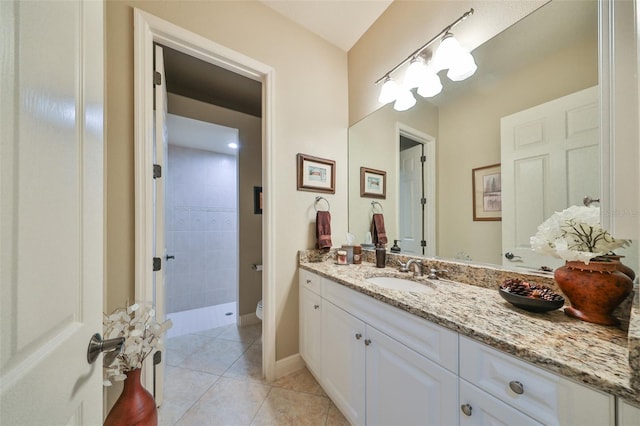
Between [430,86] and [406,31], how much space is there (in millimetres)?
510

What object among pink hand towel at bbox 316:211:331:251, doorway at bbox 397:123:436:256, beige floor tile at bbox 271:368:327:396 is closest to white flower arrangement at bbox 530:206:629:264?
doorway at bbox 397:123:436:256

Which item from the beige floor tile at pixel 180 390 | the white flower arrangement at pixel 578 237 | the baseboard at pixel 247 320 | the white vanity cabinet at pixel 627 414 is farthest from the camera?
the baseboard at pixel 247 320

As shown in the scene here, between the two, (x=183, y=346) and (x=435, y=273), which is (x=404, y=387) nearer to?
(x=435, y=273)

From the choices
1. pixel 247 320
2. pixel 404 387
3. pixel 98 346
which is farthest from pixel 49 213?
pixel 247 320

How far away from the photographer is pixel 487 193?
1157 millimetres

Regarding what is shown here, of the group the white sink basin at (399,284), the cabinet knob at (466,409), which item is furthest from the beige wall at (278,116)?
the cabinet knob at (466,409)

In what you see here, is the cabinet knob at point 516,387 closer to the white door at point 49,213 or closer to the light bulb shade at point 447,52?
the white door at point 49,213

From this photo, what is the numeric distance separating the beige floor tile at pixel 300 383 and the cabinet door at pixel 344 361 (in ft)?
0.59

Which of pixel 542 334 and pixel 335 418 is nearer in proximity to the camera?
pixel 542 334

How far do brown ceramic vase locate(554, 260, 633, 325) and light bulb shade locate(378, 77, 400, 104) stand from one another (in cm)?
140

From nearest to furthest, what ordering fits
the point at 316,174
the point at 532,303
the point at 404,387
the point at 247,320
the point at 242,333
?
the point at 532,303 → the point at 404,387 → the point at 316,174 → the point at 242,333 → the point at 247,320

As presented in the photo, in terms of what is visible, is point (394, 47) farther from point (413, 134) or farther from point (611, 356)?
point (611, 356)

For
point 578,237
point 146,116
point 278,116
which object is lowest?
point 578,237

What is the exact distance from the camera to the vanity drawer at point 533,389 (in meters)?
0.48
